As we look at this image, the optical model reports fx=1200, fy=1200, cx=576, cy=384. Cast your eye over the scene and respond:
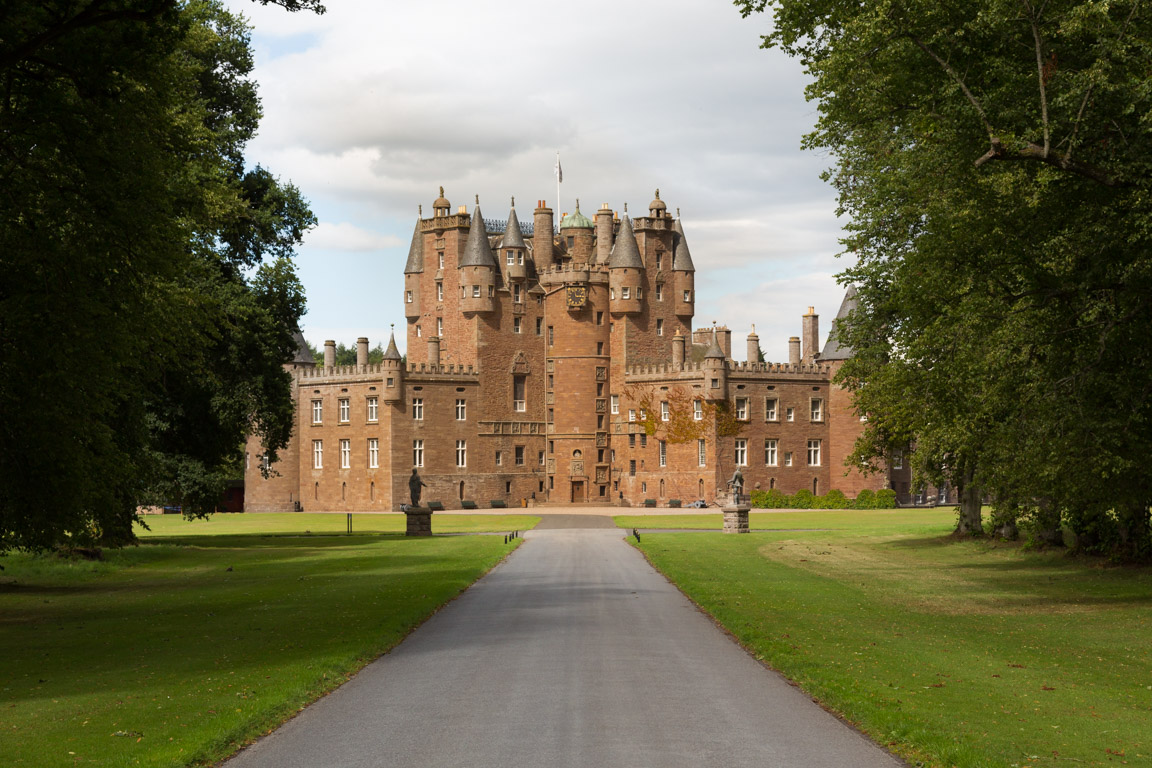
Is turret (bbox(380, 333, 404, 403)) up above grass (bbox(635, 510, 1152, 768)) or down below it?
above

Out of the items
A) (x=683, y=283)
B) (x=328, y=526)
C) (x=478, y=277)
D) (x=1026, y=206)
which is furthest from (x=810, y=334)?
(x=1026, y=206)

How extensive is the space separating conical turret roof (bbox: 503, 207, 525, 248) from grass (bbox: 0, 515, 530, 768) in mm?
54055

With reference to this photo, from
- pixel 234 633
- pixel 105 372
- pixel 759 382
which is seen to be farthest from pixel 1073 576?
pixel 759 382

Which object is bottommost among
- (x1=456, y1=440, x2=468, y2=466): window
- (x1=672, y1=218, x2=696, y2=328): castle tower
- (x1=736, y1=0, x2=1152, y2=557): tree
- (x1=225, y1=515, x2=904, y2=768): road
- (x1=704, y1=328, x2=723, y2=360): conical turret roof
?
(x1=225, y1=515, x2=904, y2=768): road

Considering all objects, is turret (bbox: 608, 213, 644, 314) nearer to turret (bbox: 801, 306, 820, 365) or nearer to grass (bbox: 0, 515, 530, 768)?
turret (bbox: 801, 306, 820, 365)

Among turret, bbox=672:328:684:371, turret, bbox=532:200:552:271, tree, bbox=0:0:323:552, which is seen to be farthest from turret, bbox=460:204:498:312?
tree, bbox=0:0:323:552

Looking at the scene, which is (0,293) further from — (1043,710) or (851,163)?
(851,163)

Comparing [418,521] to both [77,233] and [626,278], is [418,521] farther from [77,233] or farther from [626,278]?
[626,278]

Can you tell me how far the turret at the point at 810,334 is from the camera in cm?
9594

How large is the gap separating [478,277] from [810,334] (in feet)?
90.4

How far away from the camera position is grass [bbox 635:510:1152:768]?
35.8 ft

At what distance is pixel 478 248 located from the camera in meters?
90.2

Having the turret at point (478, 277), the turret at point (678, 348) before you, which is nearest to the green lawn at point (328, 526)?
the turret at point (478, 277)

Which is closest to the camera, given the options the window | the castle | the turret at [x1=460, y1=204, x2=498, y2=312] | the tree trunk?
the tree trunk
